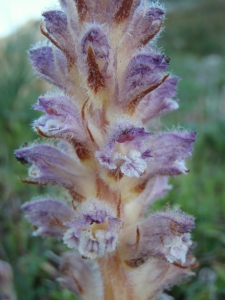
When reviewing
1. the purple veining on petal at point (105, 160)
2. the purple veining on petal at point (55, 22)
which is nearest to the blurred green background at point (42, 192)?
the purple veining on petal at point (55, 22)

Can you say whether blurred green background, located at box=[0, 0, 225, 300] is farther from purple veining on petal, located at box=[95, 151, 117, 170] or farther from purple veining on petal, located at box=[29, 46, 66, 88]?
purple veining on petal, located at box=[95, 151, 117, 170]

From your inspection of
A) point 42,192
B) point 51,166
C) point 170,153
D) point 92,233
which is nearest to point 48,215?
point 51,166

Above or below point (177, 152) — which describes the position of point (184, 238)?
below

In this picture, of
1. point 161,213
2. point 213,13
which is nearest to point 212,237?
point 161,213

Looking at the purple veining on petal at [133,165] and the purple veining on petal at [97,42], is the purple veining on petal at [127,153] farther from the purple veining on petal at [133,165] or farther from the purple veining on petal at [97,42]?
the purple veining on petal at [97,42]

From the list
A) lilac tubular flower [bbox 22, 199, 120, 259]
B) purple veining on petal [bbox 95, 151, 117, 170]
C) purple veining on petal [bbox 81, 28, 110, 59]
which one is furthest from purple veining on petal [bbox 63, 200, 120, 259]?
purple veining on petal [bbox 81, 28, 110, 59]

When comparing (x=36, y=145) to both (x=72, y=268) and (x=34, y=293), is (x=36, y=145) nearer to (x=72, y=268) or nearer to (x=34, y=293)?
(x=72, y=268)
